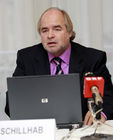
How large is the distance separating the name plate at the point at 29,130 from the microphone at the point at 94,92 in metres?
0.20

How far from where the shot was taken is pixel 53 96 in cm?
139

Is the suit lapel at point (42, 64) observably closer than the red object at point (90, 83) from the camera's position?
No

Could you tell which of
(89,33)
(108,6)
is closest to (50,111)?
(89,33)

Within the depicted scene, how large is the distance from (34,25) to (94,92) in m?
1.49

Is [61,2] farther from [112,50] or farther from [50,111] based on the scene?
[50,111]

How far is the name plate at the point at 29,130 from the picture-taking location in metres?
1.11

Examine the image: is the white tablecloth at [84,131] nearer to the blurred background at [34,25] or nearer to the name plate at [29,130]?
the name plate at [29,130]

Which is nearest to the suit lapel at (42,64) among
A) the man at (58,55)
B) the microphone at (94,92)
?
the man at (58,55)

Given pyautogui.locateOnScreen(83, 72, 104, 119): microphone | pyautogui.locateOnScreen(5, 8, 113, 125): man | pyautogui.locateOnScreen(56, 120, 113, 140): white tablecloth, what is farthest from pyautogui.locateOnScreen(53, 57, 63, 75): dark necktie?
pyautogui.locateOnScreen(83, 72, 104, 119): microphone

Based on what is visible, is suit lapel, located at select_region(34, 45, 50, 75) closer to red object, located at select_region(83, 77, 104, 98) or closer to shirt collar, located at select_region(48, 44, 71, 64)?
shirt collar, located at select_region(48, 44, 71, 64)

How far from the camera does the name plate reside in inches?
43.9

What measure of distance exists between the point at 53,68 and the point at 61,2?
851 millimetres

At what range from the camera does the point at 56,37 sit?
1974mm

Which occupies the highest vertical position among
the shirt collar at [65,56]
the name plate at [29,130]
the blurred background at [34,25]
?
the blurred background at [34,25]
